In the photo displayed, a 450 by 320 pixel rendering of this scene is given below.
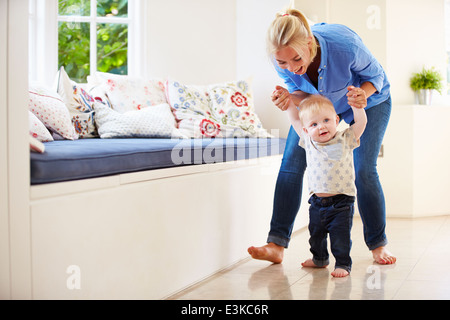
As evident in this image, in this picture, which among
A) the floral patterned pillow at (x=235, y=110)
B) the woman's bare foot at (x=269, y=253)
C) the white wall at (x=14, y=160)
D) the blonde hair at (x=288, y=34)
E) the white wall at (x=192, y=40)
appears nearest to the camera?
the white wall at (x=14, y=160)

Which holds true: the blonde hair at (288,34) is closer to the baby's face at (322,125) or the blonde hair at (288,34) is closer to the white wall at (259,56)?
the baby's face at (322,125)

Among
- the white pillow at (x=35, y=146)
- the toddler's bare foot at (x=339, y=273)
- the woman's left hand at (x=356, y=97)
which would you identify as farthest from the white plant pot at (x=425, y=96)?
the white pillow at (x=35, y=146)

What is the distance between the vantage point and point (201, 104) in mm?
3258

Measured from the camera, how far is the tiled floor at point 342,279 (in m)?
1.94

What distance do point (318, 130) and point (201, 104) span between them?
1210mm

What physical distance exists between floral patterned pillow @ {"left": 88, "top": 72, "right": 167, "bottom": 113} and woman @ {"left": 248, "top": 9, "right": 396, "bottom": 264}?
102 centimetres

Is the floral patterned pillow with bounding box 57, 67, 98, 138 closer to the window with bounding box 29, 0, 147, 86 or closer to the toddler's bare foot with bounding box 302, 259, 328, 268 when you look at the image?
the window with bounding box 29, 0, 147, 86

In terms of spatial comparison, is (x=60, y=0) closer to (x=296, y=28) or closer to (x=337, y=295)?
(x=296, y=28)

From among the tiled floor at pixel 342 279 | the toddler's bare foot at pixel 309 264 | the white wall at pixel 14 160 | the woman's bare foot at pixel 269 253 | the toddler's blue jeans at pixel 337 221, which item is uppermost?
the white wall at pixel 14 160

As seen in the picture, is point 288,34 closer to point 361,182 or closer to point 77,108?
point 361,182

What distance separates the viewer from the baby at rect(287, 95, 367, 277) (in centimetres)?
218

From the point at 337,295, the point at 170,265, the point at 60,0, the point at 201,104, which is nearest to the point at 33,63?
the point at 60,0

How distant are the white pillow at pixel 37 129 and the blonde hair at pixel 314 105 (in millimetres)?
995

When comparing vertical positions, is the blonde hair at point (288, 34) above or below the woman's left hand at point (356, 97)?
above
